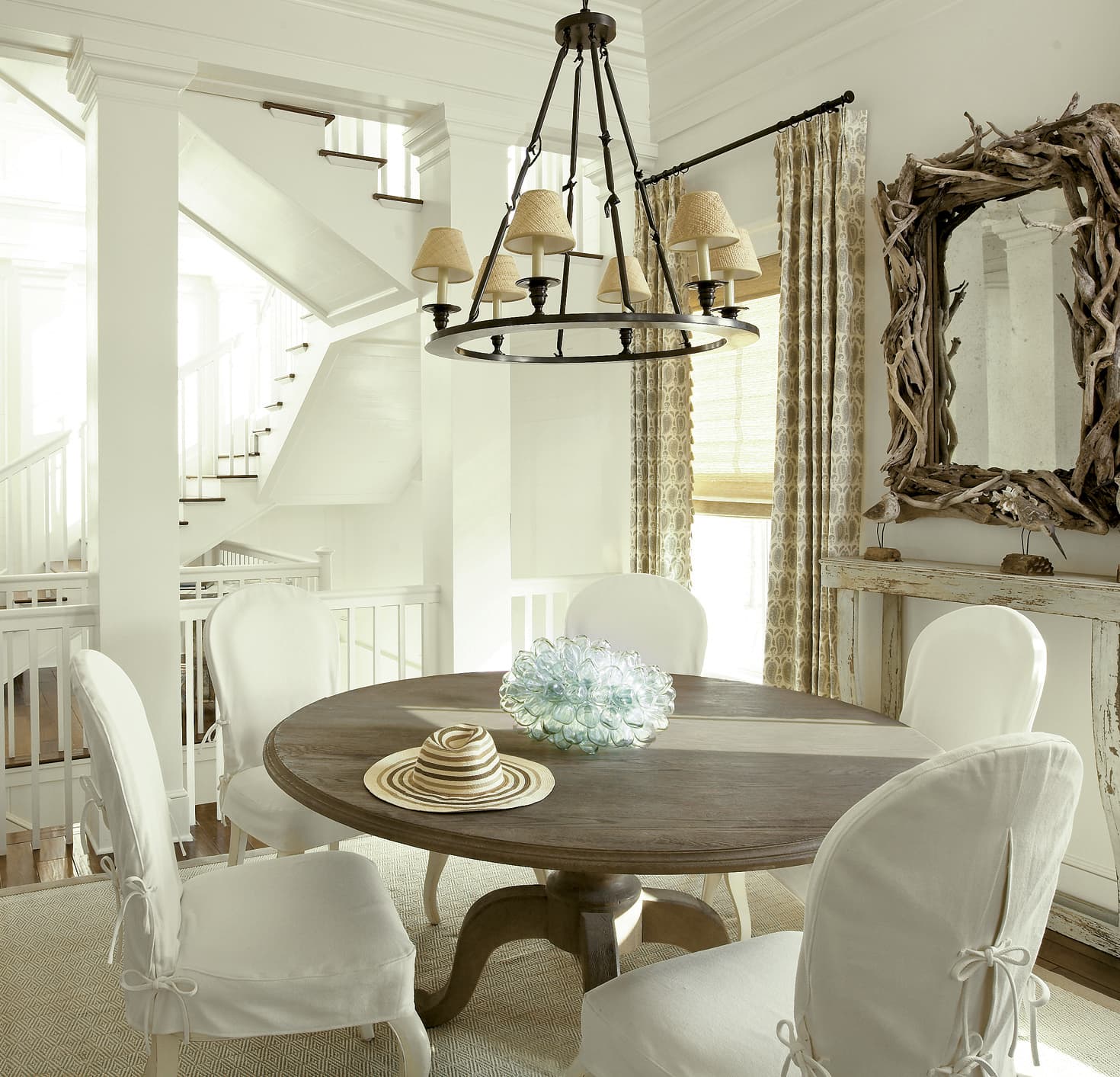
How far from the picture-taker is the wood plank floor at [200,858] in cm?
262

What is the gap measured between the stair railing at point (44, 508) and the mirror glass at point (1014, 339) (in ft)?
16.4

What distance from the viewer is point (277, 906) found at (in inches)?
71.7

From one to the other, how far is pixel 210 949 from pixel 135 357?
2452 mm

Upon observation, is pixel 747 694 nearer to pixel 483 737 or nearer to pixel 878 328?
pixel 483 737

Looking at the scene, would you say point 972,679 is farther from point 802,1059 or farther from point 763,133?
point 763,133

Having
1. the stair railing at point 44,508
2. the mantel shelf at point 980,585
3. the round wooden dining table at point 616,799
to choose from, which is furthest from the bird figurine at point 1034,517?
the stair railing at point 44,508

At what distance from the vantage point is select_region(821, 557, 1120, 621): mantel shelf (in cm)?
255

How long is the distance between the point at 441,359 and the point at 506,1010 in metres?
2.65

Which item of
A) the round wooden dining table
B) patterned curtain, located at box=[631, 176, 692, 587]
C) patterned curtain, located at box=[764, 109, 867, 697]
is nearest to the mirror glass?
patterned curtain, located at box=[764, 109, 867, 697]

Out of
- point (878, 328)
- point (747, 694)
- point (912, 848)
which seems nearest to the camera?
point (912, 848)

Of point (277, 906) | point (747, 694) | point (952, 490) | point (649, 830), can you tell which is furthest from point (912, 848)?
point (952, 490)

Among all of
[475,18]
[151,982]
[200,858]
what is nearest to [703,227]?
[151,982]

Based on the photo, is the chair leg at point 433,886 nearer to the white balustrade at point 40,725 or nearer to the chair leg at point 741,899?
the chair leg at point 741,899

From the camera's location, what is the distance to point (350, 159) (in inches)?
159
